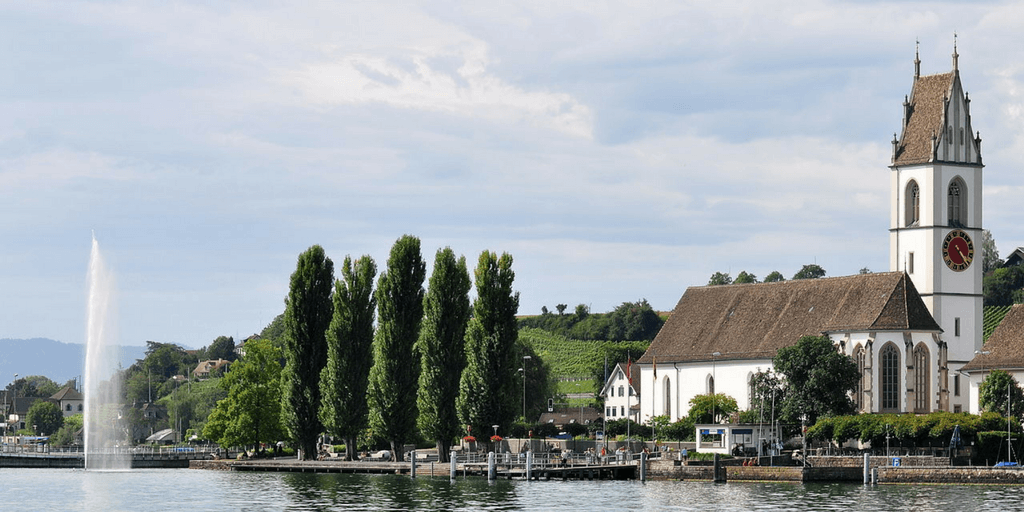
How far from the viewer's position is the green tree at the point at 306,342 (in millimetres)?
98812

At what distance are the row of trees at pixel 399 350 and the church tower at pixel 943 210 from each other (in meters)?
29.6

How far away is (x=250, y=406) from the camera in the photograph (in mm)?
106250

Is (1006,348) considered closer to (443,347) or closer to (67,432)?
(443,347)

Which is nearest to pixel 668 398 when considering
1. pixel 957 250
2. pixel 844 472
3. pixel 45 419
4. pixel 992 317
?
pixel 957 250

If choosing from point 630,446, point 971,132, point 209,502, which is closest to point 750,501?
point 209,502

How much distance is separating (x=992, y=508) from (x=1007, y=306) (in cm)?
11937

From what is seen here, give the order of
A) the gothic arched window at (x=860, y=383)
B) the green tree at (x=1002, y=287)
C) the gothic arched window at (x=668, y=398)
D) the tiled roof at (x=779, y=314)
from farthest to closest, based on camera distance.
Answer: the green tree at (x=1002, y=287), the gothic arched window at (x=668, y=398), the tiled roof at (x=779, y=314), the gothic arched window at (x=860, y=383)

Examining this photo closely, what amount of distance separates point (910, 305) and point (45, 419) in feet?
416

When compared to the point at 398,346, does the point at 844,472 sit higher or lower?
lower

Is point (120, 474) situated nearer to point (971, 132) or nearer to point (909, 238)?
point (909, 238)

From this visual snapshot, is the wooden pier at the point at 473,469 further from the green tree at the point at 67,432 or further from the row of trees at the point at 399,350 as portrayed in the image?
the green tree at the point at 67,432

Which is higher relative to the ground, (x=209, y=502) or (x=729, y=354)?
(x=729, y=354)

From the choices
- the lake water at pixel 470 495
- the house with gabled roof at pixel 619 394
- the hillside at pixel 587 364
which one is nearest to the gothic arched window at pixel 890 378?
the lake water at pixel 470 495

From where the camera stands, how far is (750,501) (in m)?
67.5
